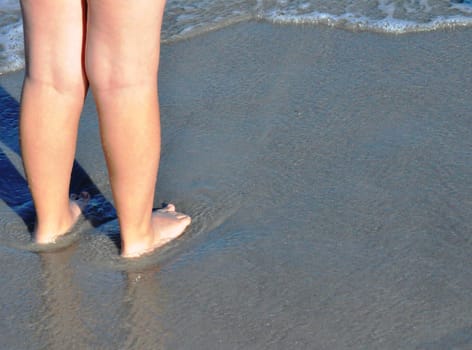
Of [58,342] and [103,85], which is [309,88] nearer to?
[103,85]

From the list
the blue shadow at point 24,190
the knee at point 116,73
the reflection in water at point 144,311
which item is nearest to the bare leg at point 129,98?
the knee at point 116,73

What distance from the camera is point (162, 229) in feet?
8.04

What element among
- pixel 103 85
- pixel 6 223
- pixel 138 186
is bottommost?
pixel 6 223

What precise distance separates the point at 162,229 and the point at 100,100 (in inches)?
17.3

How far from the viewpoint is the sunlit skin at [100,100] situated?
6.90 ft

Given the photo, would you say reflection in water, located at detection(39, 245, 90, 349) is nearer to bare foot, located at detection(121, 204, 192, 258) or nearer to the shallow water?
bare foot, located at detection(121, 204, 192, 258)

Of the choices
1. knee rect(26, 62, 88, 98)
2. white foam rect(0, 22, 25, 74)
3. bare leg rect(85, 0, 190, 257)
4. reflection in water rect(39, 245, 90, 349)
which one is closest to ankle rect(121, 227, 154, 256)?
bare leg rect(85, 0, 190, 257)


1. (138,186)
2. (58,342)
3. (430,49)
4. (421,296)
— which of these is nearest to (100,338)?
(58,342)

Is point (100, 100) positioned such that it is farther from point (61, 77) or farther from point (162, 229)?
point (162, 229)

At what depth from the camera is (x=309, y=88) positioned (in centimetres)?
321

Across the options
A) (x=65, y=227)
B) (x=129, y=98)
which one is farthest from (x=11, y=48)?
(x=129, y=98)

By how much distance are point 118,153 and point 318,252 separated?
0.59 meters

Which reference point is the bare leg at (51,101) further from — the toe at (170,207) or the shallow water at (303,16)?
the shallow water at (303,16)

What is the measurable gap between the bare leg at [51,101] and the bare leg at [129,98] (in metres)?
0.06
